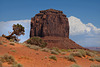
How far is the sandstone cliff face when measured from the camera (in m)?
101

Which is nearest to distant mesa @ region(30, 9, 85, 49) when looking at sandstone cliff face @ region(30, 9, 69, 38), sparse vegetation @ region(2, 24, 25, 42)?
sandstone cliff face @ region(30, 9, 69, 38)

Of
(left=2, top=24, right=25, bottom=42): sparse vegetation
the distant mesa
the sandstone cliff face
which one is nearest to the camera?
(left=2, top=24, right=25, bottom=42): sparse vegetation

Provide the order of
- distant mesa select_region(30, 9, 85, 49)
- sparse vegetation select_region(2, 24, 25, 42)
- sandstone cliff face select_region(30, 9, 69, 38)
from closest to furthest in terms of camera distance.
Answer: sparse vegetation select_region(2, 24, 25, 42)
distant mesa select_region(30, 9, 85, 49)
sandstone cliff face select_region(30, 9, 69, 38)

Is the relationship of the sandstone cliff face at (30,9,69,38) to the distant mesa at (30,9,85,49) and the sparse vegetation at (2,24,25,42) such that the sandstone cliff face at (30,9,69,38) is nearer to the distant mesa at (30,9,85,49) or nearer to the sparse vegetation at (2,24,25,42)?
the distant mesa at (30,9,85,49)

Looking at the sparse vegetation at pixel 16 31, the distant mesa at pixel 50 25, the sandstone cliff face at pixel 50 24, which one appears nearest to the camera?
the sparse vegetation at pixel 16 31

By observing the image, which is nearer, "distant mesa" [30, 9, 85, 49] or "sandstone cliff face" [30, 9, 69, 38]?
"distant mesa" [30, 9, 85, 49]

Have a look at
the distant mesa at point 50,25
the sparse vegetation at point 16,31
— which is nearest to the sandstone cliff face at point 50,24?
the distant mesa at point 50,25

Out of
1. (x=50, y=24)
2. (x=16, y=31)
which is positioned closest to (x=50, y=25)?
(x=50, y=24)

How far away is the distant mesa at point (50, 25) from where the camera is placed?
99406 mm

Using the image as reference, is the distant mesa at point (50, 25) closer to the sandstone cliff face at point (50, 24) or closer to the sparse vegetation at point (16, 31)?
the sandstone cliff face at point (50, 24)

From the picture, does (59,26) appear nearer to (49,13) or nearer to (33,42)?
(49,13)

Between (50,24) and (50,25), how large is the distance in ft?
2.56

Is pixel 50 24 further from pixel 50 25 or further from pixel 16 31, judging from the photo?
pixel 16 31

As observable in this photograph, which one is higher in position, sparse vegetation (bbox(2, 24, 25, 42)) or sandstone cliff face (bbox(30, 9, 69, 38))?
sandstone cliff face (bbox(30, 9, 69, 38))
